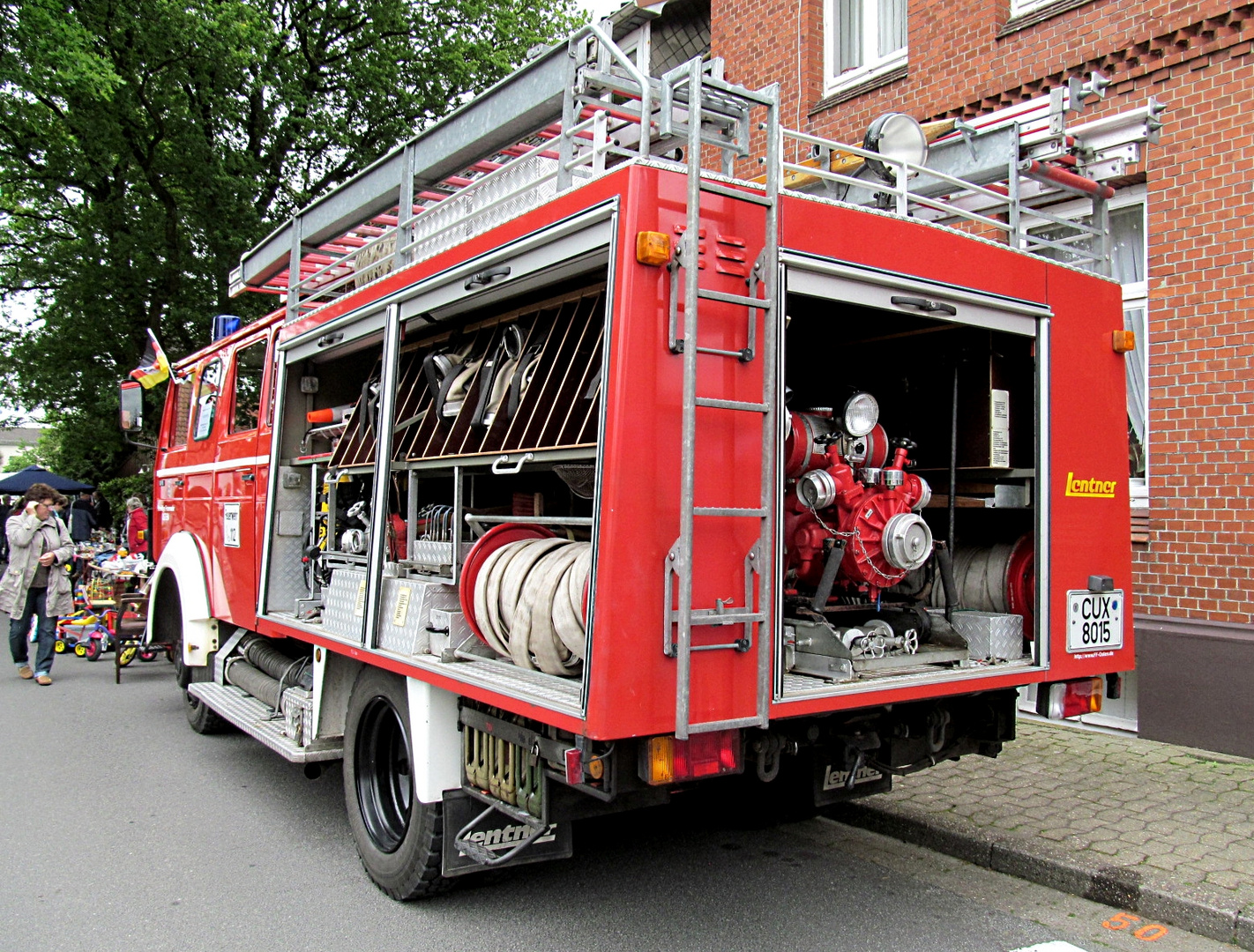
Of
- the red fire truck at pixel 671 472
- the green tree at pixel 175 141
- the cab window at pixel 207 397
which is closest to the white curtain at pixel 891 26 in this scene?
the red fire truck at pixel 671 472

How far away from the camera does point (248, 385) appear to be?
7117 mm

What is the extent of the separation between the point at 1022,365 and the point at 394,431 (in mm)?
3047

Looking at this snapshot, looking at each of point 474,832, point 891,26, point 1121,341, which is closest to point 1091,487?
point 1121,341

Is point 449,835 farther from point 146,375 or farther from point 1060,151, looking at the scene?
point 146,375

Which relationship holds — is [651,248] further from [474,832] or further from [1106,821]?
[1106,821]

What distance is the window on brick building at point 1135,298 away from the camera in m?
7.38

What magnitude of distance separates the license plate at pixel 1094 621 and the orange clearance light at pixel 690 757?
6.14 ft

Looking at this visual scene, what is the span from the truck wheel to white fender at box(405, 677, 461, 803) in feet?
0.42

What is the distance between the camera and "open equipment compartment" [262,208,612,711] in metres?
3.80

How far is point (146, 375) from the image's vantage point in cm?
843

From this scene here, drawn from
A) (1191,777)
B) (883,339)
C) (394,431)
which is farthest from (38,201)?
(1191,777)

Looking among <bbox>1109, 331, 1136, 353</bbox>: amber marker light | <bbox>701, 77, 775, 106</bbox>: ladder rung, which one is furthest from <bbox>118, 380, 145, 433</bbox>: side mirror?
<bbox>1109, 331, 1136, 353</bbox>: amber marker light

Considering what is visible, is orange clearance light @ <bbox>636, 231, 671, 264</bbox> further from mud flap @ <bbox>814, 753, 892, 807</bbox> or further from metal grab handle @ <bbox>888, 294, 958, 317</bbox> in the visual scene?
mud flap @ <bbox>814, 753, 892, 807</bbox>

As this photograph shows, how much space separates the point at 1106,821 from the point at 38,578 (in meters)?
9.72
